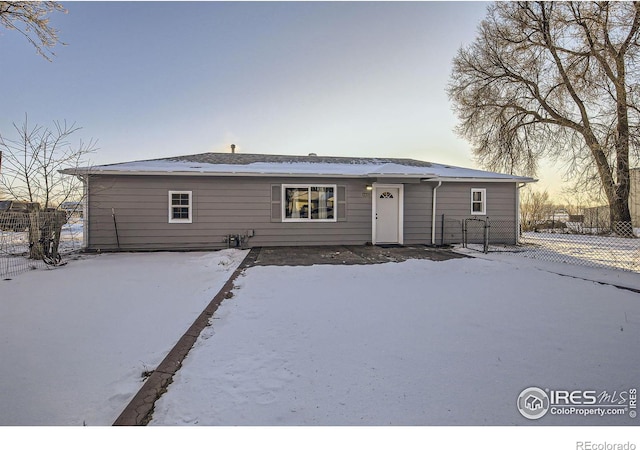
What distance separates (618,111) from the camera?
11.8m

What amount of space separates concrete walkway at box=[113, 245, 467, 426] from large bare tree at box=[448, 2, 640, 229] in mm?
10833

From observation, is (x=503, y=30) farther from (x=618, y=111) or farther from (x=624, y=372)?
(x=624, y=372)

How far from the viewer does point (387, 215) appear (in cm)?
1028

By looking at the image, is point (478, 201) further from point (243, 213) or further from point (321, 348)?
point (321, 348)

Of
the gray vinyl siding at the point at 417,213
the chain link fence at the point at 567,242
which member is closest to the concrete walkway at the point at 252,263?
the gray vinyl siding at the point at 417,213

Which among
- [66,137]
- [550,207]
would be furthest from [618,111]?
[66,137]

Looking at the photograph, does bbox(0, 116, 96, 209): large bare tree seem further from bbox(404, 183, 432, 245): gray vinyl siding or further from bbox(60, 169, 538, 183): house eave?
bbox(404, 183, 432, 245): gray vinyl siding

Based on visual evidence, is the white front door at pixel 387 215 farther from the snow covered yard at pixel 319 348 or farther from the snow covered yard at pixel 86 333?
the snow covered yard at pixel 86 333

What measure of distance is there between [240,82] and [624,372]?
11.9 meters

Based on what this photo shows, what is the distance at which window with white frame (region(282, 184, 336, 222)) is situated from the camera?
980cm

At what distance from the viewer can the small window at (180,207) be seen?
9273 mm

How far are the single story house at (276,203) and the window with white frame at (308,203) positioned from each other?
34 mm
